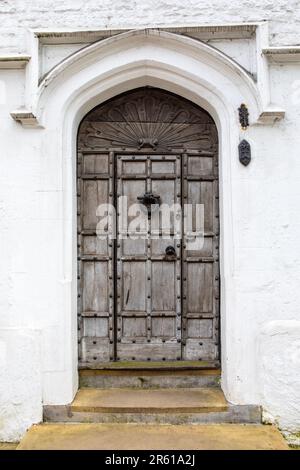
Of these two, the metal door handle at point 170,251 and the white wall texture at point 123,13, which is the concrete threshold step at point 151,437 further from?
the white wall texture at point 123,13

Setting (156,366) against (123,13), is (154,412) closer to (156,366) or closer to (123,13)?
(156,366)

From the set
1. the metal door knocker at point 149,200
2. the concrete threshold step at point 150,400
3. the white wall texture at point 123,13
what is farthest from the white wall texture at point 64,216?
the metal door knocker at point 149,200

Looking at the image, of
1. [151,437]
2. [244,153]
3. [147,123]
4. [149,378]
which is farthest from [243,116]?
[151,437]

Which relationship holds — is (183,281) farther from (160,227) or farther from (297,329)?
(297,329)

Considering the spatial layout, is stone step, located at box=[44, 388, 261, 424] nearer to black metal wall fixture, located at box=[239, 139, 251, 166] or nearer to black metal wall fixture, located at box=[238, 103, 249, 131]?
black metal wall fixture, located at box=[239, 139, 251, 166]

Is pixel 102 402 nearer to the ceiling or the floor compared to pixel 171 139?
nearer to the floor

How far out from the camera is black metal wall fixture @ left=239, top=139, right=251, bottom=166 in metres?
3.47

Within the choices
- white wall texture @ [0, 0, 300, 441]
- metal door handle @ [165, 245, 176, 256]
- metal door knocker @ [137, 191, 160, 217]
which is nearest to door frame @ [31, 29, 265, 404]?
white wall texture @ [0, 0, 300, 441]

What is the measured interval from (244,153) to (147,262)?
4.21ft

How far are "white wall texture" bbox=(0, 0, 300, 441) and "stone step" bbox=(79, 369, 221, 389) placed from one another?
0.31 meters

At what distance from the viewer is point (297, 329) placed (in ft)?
11.1

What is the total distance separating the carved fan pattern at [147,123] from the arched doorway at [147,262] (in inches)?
0.5

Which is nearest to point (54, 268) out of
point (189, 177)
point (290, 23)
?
point (189, 177)

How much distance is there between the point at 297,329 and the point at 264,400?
644mm
